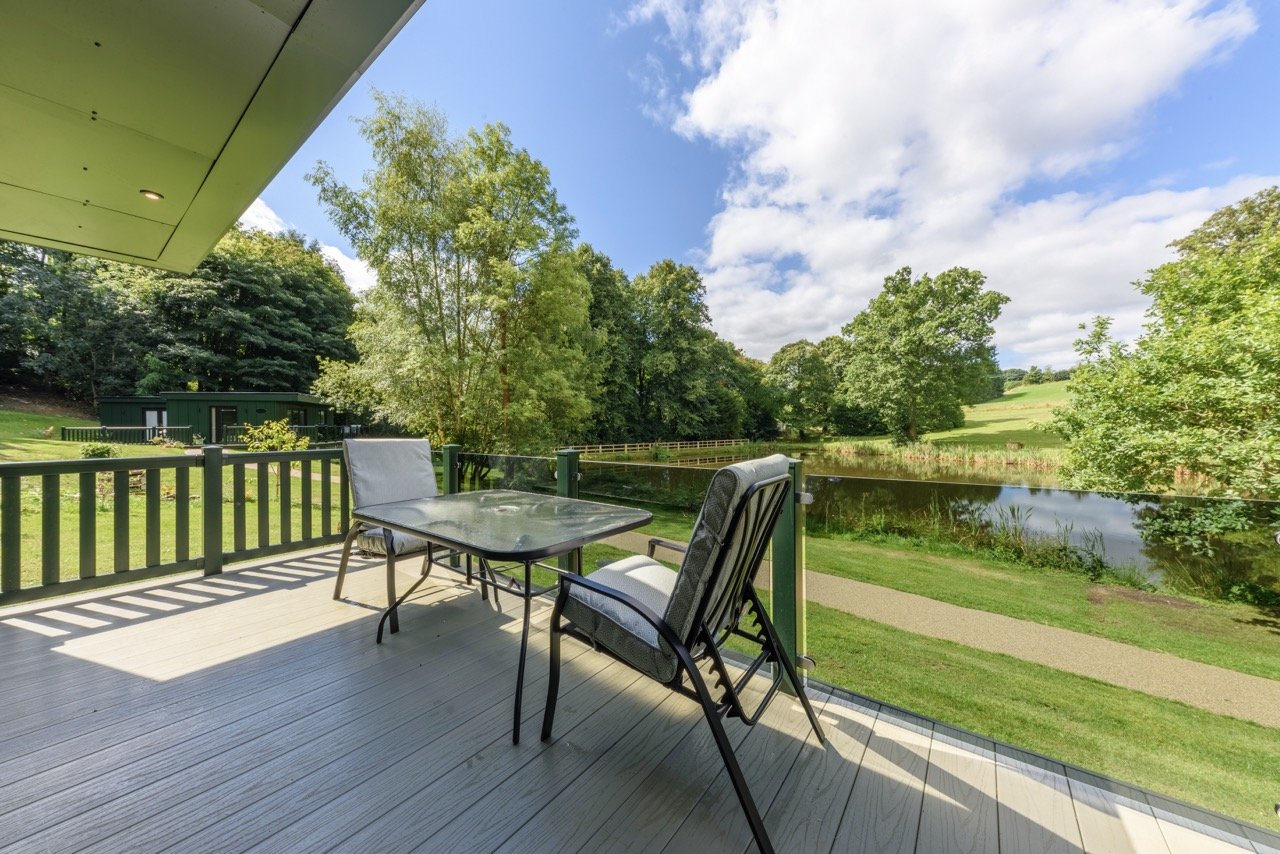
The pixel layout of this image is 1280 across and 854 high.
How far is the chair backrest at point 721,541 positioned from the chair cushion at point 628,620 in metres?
0.12

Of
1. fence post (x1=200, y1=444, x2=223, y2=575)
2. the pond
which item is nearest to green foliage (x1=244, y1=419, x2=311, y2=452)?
fence post (x1=200, y1=444, x2=223, y2=575)

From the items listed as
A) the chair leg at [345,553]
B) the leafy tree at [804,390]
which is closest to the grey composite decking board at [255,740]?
the chair leg at [345,553]

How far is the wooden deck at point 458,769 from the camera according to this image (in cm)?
124

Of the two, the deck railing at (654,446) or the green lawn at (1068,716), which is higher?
the deck railing at (654,446)

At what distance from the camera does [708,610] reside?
1.36 meters

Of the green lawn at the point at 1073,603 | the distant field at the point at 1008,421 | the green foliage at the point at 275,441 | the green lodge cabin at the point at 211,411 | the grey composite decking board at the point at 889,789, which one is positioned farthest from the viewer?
the distant field at the point at 1008,421

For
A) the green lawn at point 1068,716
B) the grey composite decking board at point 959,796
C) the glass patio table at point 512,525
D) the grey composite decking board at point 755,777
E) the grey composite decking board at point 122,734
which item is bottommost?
the green lawn at point 1068,716

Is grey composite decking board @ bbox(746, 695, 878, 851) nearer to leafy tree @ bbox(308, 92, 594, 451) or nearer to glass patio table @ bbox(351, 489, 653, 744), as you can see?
glass patio table @ bbox(351, 489, 653, 744)

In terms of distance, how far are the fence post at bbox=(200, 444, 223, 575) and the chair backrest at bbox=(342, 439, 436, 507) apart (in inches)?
41.0

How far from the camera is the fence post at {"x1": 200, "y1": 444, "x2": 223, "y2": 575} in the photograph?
3176mm

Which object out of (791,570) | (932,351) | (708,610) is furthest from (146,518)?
(932,351)

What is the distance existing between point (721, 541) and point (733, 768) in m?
0.57

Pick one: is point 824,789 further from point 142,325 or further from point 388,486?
point 142,325

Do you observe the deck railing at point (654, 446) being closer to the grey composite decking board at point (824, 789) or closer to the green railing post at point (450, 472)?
the green railing post at point (450, 472)
